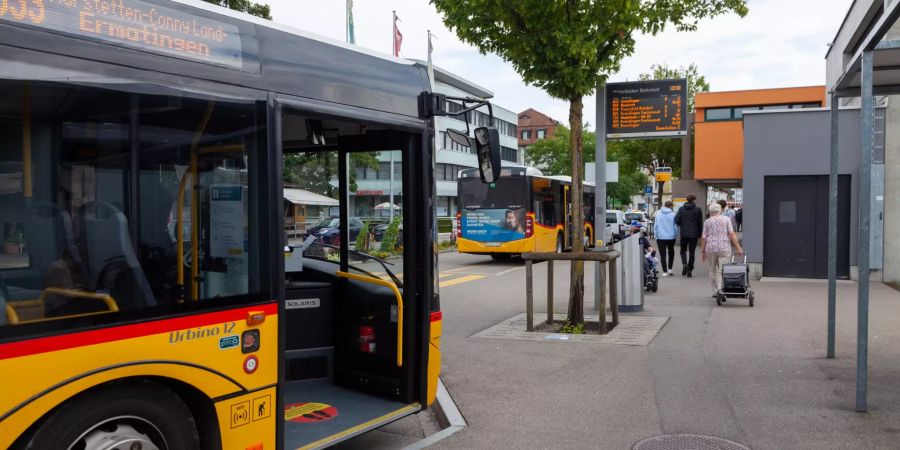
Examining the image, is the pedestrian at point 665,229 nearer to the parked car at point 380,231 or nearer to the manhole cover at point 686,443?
the parked car at point 380,231

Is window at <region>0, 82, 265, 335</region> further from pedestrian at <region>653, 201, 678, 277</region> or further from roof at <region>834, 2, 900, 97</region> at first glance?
pedestrian at <region>653, 201, 678, 277</region>

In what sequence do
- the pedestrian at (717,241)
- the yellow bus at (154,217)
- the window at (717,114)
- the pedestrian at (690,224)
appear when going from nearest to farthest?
the yellow bus at (154,217)
the pedestrian at (717,241)
the pedestrian at (690,224)
the window at (717,114)

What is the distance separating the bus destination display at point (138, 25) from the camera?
3.15m

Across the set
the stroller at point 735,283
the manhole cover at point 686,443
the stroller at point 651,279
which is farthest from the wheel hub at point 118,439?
the stroller at point 651,279

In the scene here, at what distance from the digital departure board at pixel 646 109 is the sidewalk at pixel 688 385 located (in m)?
2.87

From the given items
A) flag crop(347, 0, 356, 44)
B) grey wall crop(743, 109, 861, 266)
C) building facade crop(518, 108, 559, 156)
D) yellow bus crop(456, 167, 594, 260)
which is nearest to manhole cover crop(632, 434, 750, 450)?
grey wall crop(743, 109, 861, 266)

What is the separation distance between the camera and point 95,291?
3336 millimetres

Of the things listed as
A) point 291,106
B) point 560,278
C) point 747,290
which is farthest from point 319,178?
point 560,278

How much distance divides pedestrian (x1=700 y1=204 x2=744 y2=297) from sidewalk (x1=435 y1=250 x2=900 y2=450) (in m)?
1.91

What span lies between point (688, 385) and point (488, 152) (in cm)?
302

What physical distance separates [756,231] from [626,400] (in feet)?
36.7

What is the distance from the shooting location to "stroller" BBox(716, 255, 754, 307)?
11.7 metres

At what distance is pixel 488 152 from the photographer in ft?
17.6

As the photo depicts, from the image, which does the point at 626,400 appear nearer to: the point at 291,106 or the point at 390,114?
the point at 390,114
